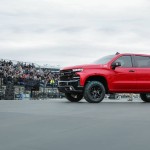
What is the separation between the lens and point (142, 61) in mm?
12641

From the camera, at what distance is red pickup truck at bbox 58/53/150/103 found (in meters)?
11.6

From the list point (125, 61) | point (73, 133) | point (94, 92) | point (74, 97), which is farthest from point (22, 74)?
point (73, 133)

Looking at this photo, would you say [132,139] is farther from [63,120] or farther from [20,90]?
[20,90]

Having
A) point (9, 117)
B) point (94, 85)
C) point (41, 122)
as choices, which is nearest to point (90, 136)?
point (41, 122)

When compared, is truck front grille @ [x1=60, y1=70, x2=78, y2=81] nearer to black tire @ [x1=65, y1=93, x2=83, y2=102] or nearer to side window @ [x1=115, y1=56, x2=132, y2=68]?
black tire @ [x1=65, y1=93, x2=83, y2=102]

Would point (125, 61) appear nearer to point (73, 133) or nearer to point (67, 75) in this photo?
point (67, 75)

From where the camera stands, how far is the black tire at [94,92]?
11422mm

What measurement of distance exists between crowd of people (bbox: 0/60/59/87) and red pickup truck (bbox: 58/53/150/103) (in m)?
14.5

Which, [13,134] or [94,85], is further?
[94,85]

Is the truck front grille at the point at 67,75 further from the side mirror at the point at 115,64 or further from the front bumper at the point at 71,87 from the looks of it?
the side mirror at the point at 115,64

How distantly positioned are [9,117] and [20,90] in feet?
66.3

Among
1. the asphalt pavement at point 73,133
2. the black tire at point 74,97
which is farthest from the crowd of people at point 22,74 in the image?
the asphalt pavement at point 73,133

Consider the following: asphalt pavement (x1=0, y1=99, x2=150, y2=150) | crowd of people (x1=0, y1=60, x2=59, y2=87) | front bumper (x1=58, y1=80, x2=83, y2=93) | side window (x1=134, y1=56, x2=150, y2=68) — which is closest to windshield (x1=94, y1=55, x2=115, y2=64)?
side window (x1=134, y1=56, x2=150, y2=68)

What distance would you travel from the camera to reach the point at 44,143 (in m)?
4.25
